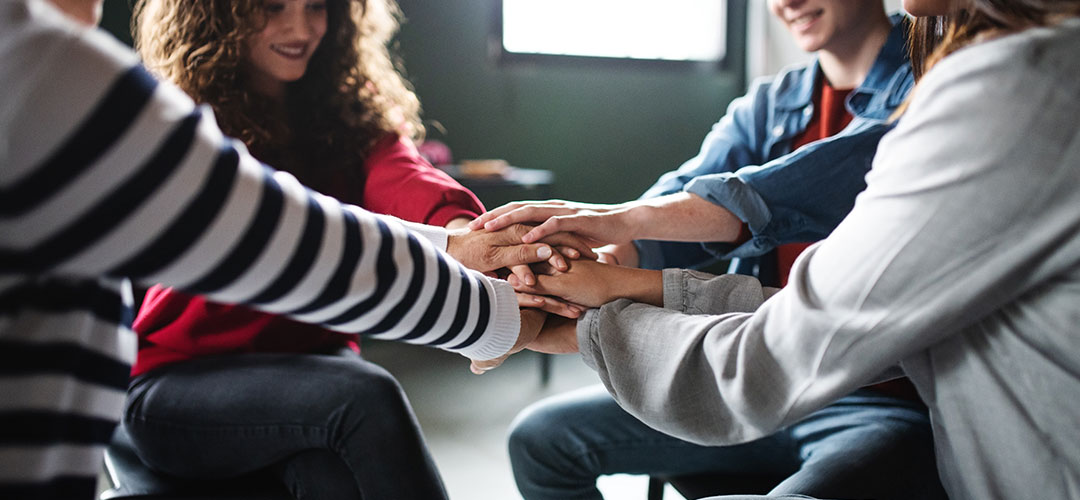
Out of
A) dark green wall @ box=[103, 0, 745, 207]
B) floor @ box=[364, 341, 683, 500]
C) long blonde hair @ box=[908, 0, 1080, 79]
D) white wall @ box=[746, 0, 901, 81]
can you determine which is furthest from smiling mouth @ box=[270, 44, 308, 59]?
white wall @ box=[746, 0, 901, 81]

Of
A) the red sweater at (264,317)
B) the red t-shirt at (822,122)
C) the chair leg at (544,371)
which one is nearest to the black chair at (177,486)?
the red sweater at (264,317)

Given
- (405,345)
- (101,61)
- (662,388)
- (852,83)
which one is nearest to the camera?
(101,61)

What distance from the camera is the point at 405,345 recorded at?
316 cm

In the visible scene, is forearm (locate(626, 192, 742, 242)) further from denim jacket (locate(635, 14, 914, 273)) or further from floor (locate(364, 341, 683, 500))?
floor (locate(364, 341, 683, 500))

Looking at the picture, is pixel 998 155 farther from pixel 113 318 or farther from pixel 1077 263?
pixel 113 318

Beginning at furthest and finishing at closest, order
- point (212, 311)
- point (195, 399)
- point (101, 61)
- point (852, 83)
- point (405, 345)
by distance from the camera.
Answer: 1. point (405, 345)
2. point (852, 83)
3. point (212, 311)
4. point (195, 399)
5. point (101, 61)

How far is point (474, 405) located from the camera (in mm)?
2609

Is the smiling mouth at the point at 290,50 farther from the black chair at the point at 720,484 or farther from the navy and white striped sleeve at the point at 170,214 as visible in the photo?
the black chair at the point at 720,484

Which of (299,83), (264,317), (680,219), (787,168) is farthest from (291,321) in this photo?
(787,168)

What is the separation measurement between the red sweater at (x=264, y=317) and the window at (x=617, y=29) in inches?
90.7

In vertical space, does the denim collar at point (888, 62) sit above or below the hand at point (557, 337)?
above

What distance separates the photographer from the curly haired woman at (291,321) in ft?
3.20

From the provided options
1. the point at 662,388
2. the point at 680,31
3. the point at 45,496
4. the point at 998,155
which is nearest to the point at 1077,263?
the point at 998,155

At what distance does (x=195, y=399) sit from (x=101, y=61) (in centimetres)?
60
